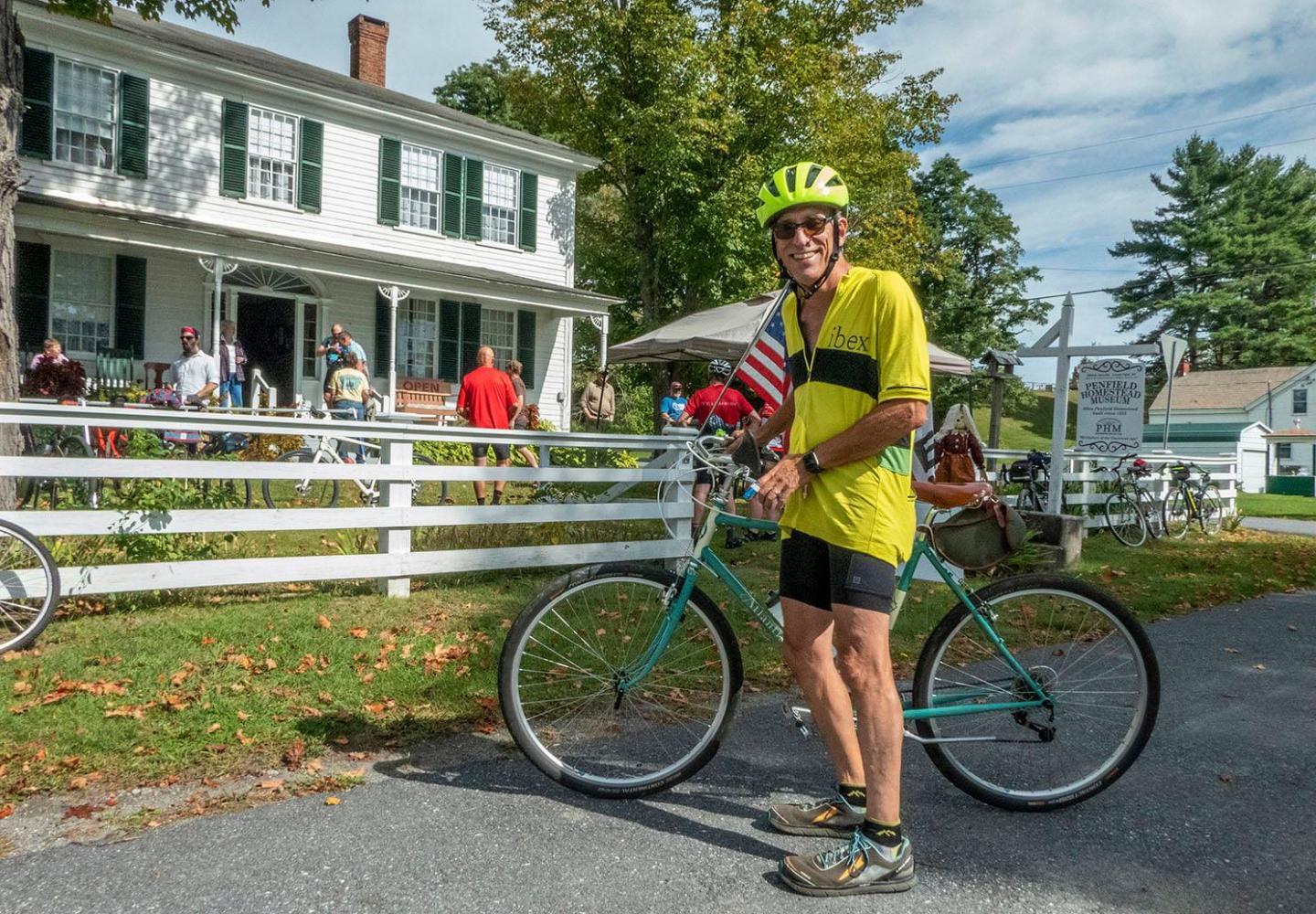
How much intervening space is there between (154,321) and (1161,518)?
53.4 feet

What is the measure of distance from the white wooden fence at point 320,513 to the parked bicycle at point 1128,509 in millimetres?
8074

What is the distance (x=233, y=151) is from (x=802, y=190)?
655 inches

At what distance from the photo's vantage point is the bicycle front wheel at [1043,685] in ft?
11.2

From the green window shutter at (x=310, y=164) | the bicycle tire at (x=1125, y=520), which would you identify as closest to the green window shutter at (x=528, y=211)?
the green window shutter at (x=310, y=164)

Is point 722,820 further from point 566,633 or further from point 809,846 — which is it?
point 566,633

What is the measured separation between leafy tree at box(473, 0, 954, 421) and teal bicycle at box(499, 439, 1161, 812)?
20600 mm

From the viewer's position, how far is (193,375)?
12133 mm

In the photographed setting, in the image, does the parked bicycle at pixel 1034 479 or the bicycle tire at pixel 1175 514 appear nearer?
the parked bicycle at pixel 1034 479

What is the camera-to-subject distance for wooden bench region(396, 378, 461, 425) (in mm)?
18219

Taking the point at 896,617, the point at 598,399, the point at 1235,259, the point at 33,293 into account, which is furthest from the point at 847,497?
the point at 1235,259

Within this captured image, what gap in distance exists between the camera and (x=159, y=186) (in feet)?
53.4

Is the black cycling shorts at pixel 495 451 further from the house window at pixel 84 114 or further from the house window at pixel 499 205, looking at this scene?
the house window at pixel 499 205

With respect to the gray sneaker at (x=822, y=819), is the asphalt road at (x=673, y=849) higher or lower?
lower

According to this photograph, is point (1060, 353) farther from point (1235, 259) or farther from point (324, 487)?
point (1235, 259)
